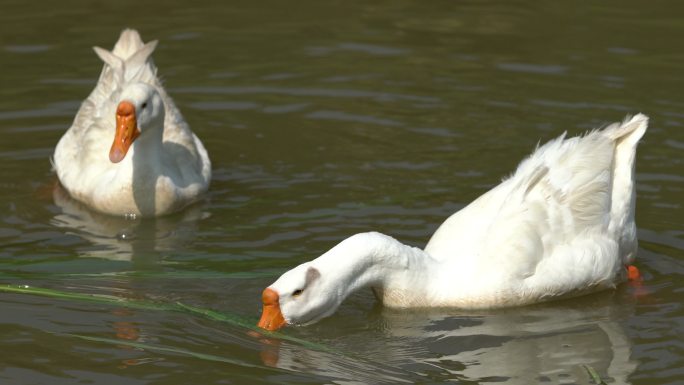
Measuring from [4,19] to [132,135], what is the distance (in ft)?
17.5

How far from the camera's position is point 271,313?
863 cm

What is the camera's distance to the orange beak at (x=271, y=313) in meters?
8.57

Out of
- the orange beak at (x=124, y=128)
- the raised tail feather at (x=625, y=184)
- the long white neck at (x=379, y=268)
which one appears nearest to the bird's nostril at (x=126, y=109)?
the orange beak at (x=124, y=128)

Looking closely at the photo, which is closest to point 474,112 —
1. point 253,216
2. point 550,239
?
point 253,216

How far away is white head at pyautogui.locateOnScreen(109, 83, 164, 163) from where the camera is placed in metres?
11.6

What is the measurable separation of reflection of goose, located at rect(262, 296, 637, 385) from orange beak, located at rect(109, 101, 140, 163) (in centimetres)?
330

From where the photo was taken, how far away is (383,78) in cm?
1448

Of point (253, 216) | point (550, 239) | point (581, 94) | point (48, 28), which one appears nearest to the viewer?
point (550, 239)

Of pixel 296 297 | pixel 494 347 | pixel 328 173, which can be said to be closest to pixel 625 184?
pixel 494 347

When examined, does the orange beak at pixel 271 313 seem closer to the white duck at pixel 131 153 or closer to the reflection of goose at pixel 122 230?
the reflection of goose at pixel 122 230

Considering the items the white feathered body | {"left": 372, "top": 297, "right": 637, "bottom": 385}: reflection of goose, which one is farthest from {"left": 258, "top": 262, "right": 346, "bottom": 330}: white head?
the white feathered body

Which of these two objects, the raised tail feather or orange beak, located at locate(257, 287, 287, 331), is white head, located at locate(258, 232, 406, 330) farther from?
the raised tail feather

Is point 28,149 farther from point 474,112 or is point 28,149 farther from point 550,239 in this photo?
point 550,239

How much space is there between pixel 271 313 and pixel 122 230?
10.5 feet
